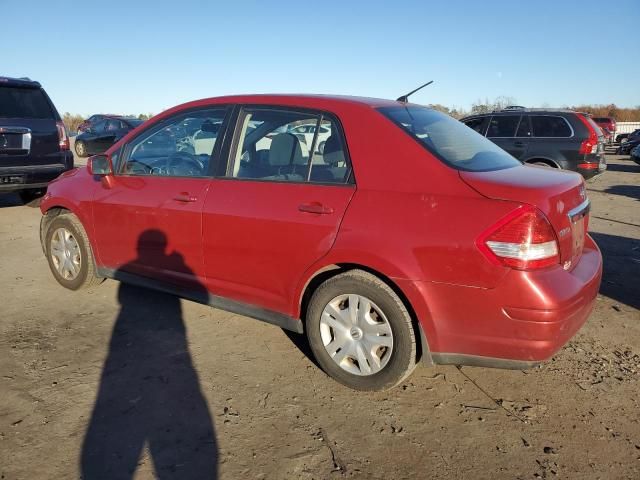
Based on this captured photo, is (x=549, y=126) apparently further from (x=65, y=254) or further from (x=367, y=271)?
(x=65, y=254)

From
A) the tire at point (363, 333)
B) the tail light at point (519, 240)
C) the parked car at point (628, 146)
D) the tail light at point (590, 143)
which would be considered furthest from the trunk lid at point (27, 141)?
the parked car at point (628, 146)

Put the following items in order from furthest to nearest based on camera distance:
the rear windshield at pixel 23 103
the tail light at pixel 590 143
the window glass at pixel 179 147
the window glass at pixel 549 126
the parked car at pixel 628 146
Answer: the parked car at pixel 628 146 → the window glass at pixel 549 126 → the tail light at pixel 590 143 → the rear windshield at pixel 23 103 → the window glass at pixel 179 147

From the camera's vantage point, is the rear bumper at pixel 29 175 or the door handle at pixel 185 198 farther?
the rear bumper at pixel 29 175

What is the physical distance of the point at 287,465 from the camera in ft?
7.61

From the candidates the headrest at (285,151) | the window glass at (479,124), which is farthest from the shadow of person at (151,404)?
the window glass at (479,124)

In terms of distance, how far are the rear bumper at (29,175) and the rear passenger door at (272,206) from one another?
199 inches

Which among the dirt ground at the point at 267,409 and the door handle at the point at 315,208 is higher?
the door handle at the point at 315,208

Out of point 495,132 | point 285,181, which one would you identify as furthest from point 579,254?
point 495,132

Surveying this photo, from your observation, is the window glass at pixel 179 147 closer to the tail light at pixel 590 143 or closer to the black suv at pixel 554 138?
the black suv at pixel 554 138

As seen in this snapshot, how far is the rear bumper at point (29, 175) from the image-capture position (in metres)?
6.87

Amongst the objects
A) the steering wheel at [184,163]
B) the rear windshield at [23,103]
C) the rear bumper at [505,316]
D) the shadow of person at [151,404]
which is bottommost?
the shadow of person at [151,404]

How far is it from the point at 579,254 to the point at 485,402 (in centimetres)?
103

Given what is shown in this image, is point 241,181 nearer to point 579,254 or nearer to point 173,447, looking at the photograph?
point 173,447

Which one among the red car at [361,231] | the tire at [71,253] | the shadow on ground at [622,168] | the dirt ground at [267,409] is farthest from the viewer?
the shadow on ground at [622,168]
